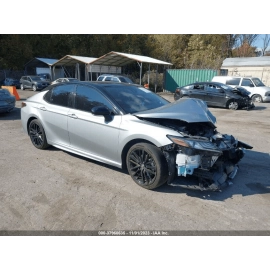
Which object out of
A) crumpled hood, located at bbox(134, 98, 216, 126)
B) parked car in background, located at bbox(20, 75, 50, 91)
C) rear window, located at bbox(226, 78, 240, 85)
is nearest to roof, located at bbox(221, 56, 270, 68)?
rear window, located at bbox(226, 78, 240, 85)

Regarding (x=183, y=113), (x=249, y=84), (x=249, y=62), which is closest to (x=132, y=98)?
(x=183, y=113)

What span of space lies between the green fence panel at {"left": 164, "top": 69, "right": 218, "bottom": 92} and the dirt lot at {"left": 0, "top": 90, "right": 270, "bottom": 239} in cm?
1762

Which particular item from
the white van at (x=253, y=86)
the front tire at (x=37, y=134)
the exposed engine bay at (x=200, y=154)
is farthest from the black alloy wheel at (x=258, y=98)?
the front tire at (x=37, y=134)

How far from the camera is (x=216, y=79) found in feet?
50.9

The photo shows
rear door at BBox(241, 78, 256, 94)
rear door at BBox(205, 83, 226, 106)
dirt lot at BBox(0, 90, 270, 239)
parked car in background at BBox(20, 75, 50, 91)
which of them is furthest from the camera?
parked car in background at BBox(20, 75, 50, 91)

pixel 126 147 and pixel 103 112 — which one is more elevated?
pixel 103 112

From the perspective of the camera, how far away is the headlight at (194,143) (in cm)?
282

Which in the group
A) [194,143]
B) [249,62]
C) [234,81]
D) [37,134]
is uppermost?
[249,62]

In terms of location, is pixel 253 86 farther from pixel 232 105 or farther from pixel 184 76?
pixel 184 76

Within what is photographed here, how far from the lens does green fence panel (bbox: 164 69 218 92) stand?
20203 mm

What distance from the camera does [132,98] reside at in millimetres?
3803

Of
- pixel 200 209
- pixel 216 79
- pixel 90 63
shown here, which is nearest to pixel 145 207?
pixel 200 209

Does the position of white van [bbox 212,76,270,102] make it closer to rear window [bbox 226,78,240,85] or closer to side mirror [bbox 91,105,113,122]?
rear window [bbox 226,78,240,85]

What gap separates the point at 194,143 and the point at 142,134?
754 mm
